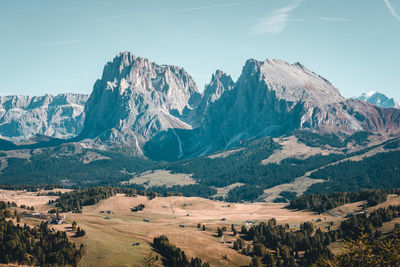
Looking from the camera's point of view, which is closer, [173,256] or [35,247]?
[35,247]

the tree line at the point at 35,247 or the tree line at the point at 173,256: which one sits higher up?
the tree line at the point at 35,247

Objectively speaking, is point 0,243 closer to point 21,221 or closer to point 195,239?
point 21,221

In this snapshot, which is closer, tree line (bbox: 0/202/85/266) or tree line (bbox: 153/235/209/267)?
Answer: tree line (bbox: 0/202/85/266)

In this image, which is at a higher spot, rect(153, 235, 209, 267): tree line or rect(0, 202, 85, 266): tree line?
rect(0, 202, 85, 266): tree line

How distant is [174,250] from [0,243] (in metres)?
67.7

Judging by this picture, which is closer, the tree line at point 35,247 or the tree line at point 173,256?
the tree line at point 35,247

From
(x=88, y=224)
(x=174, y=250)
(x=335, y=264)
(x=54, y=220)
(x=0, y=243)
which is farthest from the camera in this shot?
(x=88, y=224)

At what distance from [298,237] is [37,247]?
398ft

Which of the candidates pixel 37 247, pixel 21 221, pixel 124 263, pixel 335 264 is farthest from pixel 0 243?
pixel 335 264

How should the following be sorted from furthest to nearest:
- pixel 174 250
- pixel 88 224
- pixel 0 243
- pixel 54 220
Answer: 1. pixel 88 224
2. pixel 54 220
3. pixel 174 250
4. pixel 0 243

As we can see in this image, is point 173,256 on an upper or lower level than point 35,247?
lower

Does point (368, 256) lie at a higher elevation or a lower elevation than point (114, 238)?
higher

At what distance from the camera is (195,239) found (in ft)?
653

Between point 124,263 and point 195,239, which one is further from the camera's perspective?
point 195,239
